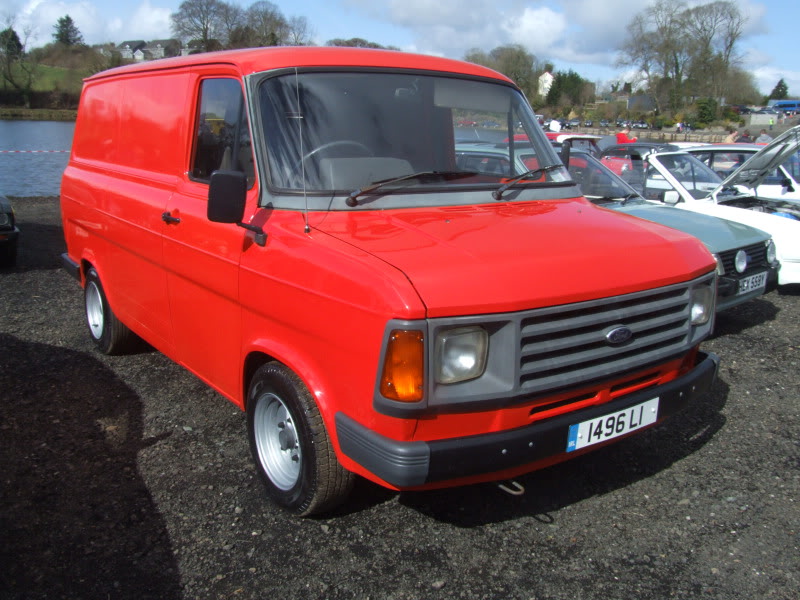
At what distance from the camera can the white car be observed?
7.64 m

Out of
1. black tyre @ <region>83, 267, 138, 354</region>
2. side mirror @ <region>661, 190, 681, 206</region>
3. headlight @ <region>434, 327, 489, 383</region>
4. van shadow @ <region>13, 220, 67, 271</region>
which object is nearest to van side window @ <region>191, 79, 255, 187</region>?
headlight @ <region>434, 327, 489, 383</region>

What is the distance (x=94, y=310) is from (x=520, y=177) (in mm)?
3960

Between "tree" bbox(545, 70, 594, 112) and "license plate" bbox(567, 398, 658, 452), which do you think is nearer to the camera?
"license plate" bbox(567, 398, 658, 452)

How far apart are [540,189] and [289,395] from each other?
1926 millimetres

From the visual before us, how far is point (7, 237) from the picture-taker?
9.19m

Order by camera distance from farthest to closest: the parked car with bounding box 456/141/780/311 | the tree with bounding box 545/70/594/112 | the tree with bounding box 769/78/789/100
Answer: the tree with bounding box 769/78/789/100
the tree with bounding box 545/70/594/112
the parked car with bounding box 456/141/780/311

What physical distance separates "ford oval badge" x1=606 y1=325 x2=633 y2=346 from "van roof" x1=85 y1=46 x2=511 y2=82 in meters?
1.94

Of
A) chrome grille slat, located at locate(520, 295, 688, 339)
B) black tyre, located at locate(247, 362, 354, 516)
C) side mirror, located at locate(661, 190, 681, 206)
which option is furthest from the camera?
side mirror, located at locate(661, 190, 681, 206)

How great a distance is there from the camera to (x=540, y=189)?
3973 mm

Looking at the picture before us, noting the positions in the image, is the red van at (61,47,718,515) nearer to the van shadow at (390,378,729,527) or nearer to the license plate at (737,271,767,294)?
the van shadow at (390,378,729,527)

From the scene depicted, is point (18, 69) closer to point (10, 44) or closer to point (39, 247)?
point (10, 44)

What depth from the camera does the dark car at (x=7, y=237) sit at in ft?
30.1

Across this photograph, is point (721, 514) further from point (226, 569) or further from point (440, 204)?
point (226, 569)

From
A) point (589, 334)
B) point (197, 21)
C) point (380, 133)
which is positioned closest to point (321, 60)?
point (380, 133)
